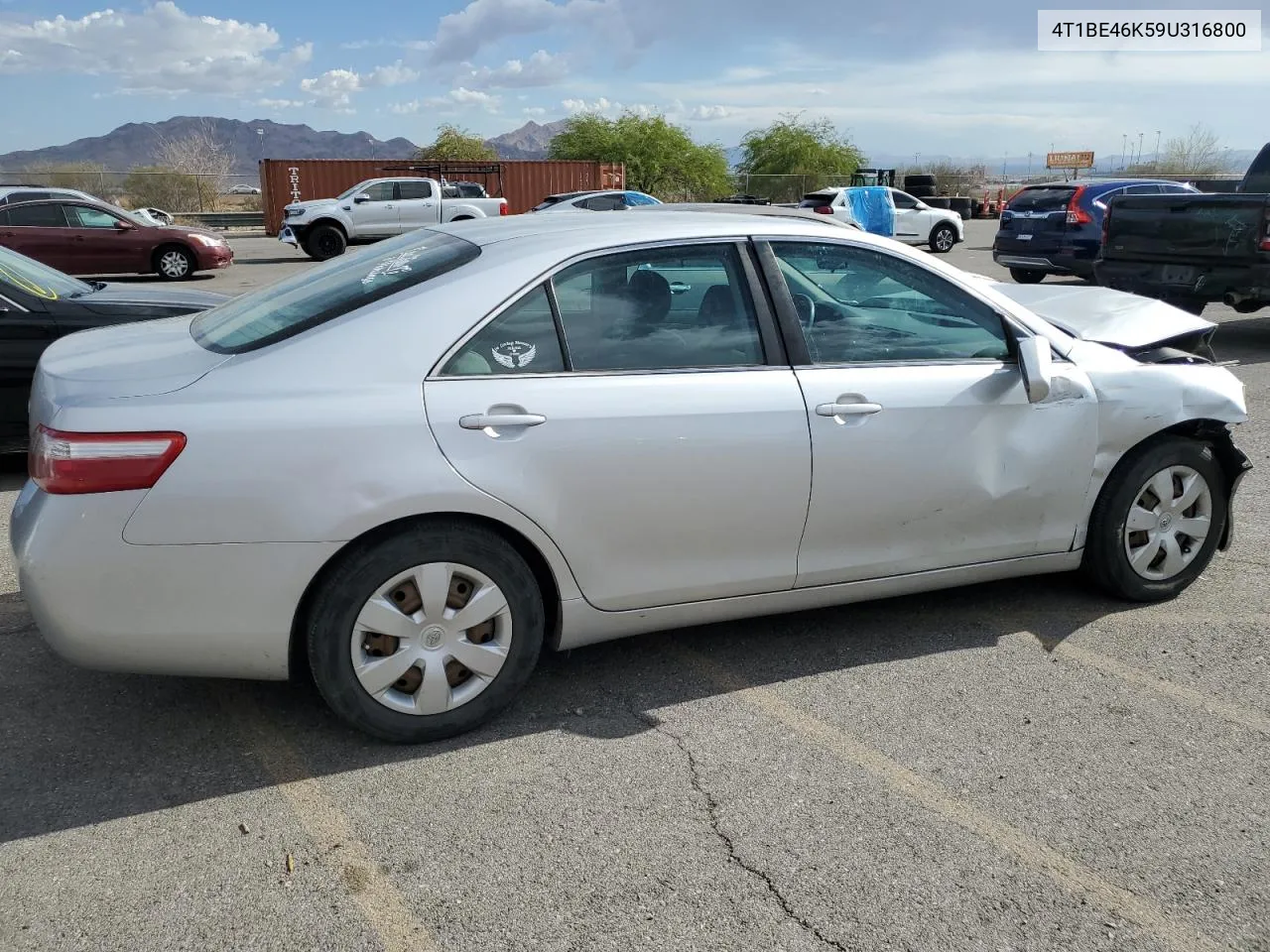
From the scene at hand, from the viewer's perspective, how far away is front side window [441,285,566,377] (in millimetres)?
3338

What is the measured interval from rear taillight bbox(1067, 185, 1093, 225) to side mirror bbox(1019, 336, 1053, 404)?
12.6 metres

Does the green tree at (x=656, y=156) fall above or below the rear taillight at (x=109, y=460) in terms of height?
above

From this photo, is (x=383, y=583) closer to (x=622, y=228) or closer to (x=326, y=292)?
(x=326, y=292)

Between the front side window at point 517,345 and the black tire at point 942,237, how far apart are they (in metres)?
24.2

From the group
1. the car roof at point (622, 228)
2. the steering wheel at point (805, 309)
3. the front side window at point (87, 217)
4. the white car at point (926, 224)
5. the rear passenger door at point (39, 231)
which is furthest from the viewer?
the white car at point (926, 224)

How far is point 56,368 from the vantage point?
3.46 metres

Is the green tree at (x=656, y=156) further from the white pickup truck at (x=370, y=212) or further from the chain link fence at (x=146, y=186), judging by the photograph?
the white pickup truck at (x=370, y=212)

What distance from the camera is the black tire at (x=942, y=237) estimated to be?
85.7 feet

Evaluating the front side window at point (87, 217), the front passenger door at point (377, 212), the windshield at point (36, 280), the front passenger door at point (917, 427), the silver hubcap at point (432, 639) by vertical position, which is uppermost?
the front passenger door at point (377, 212)

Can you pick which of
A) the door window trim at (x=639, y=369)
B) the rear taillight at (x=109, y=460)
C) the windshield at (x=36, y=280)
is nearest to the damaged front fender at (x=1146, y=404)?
the door window trim at (x=639, y=369)

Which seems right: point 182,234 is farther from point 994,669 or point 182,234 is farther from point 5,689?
point 994,669

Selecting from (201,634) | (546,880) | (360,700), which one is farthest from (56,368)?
(546,880)

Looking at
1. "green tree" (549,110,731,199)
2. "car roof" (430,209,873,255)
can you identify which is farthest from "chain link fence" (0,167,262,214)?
"car roof" (430,209,873,255)

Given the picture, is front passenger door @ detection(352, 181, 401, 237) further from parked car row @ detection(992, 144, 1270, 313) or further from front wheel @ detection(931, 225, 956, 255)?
parked car row @ detection(992, 144, 1270, 313)
